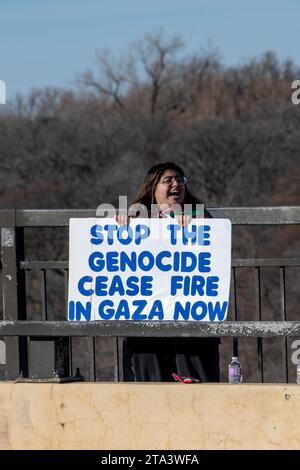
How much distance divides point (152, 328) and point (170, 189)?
1048 mm

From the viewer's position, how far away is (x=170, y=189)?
6223 mm

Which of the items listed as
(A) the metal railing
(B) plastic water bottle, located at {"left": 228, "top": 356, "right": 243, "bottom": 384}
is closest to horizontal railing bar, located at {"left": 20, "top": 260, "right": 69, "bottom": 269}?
(A) the metal railing

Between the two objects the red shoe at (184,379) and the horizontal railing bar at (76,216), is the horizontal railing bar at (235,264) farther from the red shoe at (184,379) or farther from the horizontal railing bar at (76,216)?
the red shoe at (184,379)

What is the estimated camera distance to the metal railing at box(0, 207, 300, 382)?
17.7ft

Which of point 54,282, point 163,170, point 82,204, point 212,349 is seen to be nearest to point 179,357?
point 212,349

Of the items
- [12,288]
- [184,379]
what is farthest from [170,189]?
[184,379]

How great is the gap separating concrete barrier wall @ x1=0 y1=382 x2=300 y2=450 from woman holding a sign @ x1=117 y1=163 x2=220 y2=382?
640mm

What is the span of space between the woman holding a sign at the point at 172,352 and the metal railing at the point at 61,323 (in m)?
0.13

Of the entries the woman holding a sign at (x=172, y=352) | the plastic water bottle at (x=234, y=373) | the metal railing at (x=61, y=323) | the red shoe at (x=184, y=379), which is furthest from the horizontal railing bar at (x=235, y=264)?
the red shoe at (x=184, y=379)

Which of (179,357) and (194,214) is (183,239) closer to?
(194,214)

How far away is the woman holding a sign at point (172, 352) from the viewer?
597cm

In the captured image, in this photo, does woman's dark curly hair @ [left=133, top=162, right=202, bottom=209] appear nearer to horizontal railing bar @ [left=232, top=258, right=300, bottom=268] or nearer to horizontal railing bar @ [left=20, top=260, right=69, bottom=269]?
horizontal railing bar @ [left=232, top=258, right=300, bottom=268]

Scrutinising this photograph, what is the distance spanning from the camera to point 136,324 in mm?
5469

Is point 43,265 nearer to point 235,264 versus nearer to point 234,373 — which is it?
point 235,264
